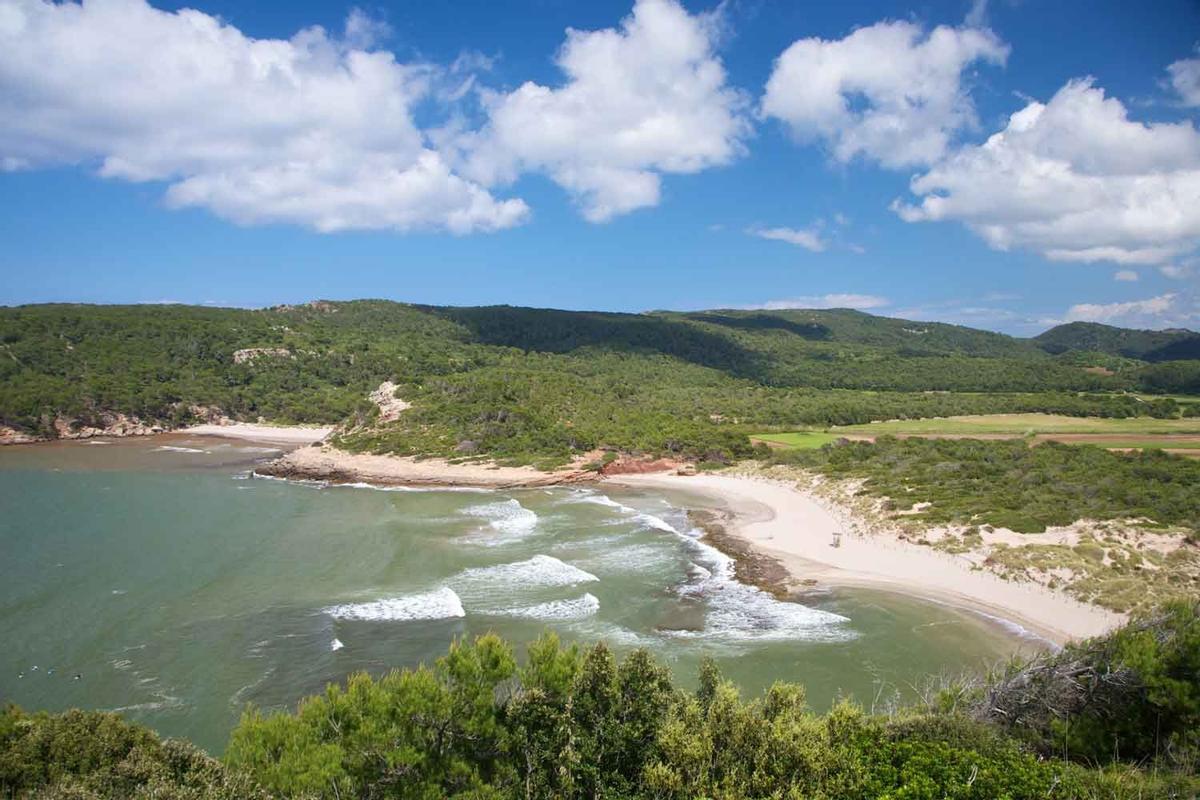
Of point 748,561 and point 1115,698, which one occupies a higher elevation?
point 1115,698

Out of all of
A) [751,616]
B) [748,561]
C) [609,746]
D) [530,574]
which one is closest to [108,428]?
[530,574]

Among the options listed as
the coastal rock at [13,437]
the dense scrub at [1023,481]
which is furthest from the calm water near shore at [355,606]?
the coastal rock at [13,437]

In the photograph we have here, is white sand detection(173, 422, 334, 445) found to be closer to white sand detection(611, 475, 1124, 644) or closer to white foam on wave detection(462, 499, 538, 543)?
white foam on wave detection(462, 499, 538, 543)

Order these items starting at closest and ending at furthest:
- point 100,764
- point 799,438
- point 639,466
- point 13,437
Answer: point 100,764
point 639,466
point 799,438
point 13,437

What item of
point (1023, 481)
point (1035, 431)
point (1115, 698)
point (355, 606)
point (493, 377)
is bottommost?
point (355, 606)

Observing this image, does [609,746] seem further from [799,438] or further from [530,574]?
[799,438]

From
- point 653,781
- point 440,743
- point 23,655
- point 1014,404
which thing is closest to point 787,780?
point 653,781

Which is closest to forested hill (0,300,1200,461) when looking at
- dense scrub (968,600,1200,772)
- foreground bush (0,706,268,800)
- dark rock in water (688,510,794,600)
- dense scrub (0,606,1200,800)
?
dark rock in water (688,510,794,600)
